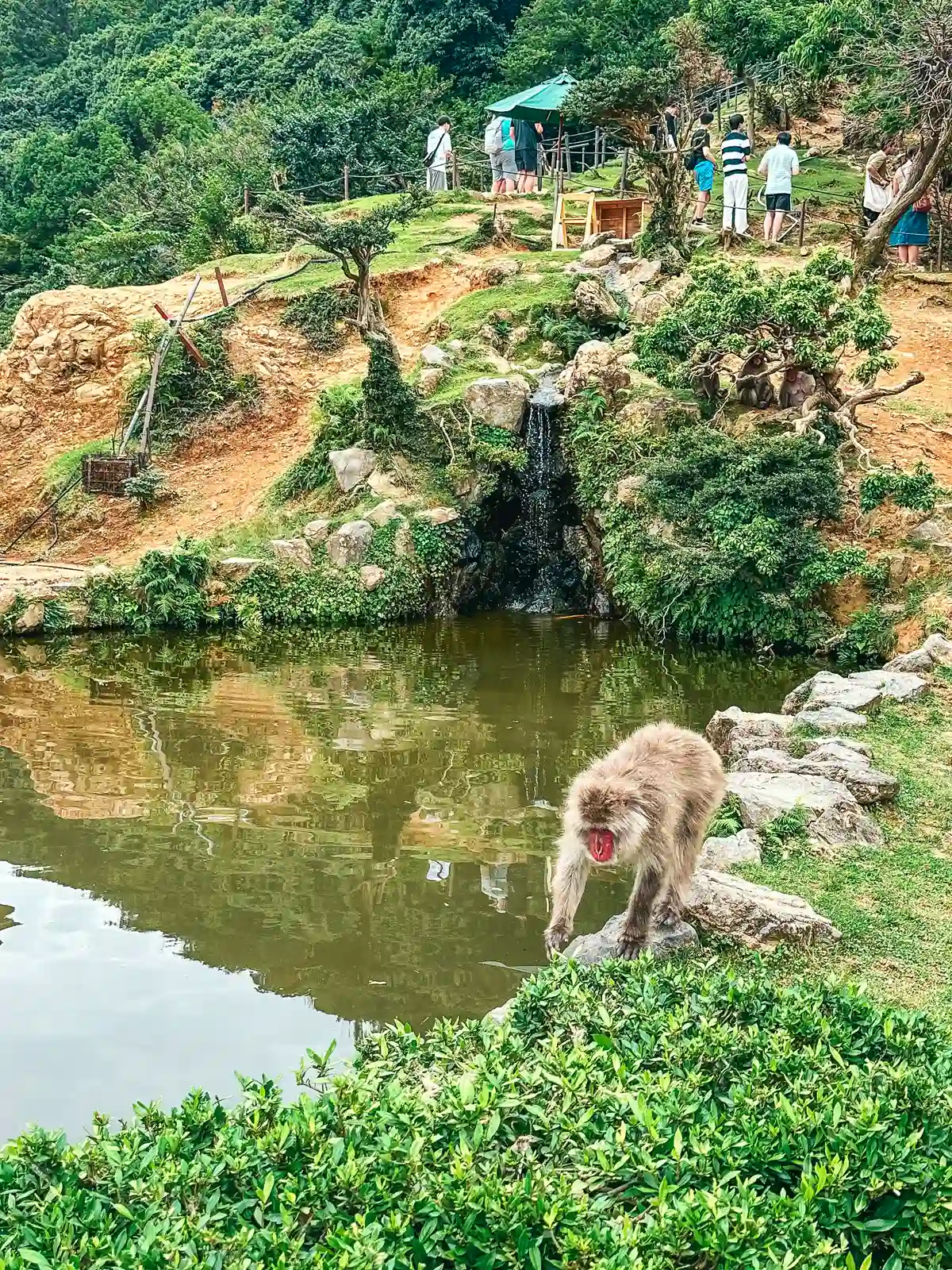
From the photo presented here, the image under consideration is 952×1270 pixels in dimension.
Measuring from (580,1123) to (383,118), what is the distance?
28.2 meters

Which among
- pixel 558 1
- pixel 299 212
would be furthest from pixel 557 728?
pixel 558 1

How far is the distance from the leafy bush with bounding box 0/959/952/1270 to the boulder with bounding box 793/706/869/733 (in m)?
4.58

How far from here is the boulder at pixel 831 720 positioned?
347 inches

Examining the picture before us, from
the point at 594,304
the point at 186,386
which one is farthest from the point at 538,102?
the point at 186,386

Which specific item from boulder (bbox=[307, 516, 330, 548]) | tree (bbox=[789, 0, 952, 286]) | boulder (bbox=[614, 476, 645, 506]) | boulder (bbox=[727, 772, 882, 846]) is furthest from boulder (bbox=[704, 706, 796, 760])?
tree (bbox=[789, 0, 952, 286])

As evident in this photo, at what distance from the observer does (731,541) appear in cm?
1296

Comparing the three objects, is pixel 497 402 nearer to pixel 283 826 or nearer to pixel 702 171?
pixel 702 171

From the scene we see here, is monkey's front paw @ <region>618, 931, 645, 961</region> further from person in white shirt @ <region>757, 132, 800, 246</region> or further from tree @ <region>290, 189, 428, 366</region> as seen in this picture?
person in white shirt @ <region>757, 132, 800, 246</region>

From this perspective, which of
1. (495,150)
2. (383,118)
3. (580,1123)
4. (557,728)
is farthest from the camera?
(383,118)

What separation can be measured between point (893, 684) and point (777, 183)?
11.6 meters

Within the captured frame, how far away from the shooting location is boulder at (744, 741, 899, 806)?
24.5 ft

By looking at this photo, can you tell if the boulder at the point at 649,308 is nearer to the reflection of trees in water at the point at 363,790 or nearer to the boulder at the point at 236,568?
the reflection of trees in water at the point at 363,790

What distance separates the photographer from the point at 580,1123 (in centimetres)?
376

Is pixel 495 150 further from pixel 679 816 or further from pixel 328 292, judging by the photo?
pixel 679 816
